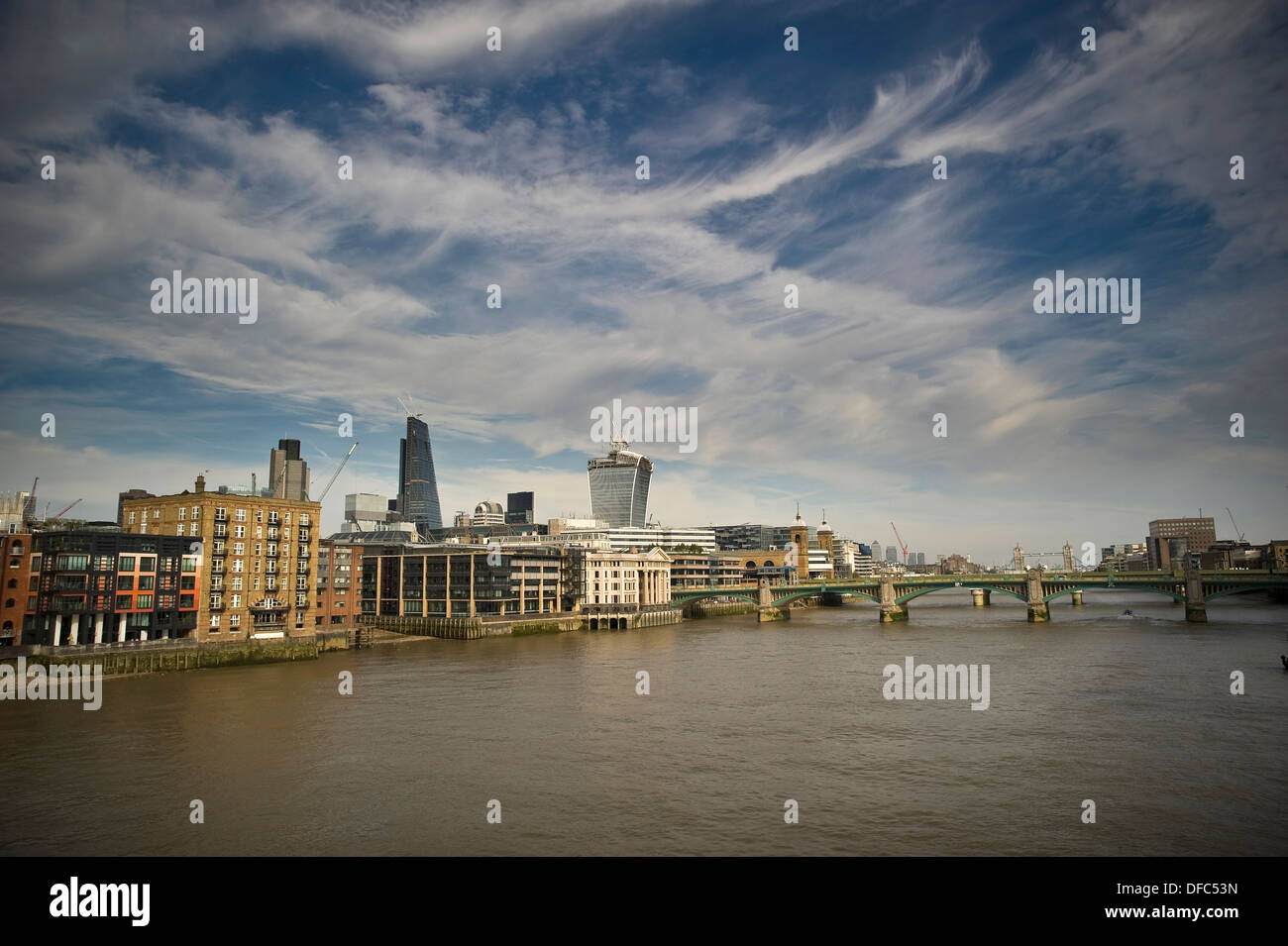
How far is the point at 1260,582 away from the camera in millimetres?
90375

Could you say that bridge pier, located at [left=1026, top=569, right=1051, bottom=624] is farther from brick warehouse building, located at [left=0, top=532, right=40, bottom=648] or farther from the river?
brick warehouse building, located at [left=0, top=532, right=40, bottom=648]

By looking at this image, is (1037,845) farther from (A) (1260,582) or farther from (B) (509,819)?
(A) (1260,582)

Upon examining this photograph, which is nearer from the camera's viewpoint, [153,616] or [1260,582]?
[153,616]

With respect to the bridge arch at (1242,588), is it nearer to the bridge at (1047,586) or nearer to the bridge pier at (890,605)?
the bridge at (1047,586)

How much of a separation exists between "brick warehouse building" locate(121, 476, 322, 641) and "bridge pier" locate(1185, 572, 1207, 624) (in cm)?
10524

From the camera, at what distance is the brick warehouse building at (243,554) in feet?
247

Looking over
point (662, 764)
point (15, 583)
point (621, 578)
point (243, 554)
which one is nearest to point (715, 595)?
point (621, 578)

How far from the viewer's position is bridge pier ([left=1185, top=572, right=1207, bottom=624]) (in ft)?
314

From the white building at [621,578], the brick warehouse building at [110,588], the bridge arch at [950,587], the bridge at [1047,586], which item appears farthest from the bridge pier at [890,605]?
the brick warehouse building at [110,588]

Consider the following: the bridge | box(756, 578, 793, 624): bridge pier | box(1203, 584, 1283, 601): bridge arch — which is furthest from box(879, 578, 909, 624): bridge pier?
box(1203, 584, 1283, 601): bridge arch

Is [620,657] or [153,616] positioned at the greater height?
[153,616]

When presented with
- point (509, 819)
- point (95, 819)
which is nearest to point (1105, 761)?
point (509, 819)
